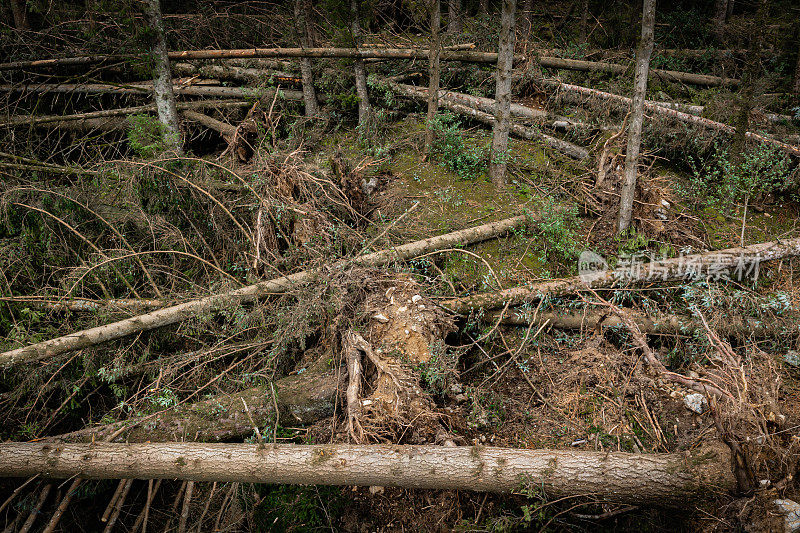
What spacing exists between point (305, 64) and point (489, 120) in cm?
349

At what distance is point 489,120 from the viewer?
7.94 m

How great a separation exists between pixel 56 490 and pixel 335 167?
4640 mm

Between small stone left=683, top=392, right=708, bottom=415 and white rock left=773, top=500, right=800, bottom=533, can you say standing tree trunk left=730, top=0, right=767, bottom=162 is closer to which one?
small stone left=683, top=392, right=708, bottom=415

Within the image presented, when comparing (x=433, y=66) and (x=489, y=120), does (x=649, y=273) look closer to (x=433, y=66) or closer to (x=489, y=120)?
(x=489, y=120)

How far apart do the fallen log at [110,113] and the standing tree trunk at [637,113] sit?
6.47 meters

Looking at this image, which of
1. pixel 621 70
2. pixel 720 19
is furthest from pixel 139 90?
pixel 720 19

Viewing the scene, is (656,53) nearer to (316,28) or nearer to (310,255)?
(316,28)

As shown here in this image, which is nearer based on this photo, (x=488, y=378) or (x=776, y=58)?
(x=488, y=378)

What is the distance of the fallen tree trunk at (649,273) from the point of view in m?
4.91

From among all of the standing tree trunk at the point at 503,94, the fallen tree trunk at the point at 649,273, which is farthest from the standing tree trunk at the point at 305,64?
the fallen tree trunk at the point at 649,273

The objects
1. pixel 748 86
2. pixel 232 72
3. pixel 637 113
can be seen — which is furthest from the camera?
pixel 232 72

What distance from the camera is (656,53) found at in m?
10.0

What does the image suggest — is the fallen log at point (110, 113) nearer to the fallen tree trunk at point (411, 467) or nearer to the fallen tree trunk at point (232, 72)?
the fallen tree trunk at point (232, 72)

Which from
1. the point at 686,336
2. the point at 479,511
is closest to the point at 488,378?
the point at 479,511
